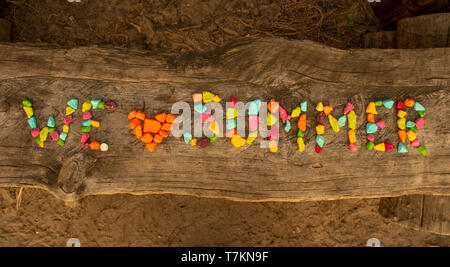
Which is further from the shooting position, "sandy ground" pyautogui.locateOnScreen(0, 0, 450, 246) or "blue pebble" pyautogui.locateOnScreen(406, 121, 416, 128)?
"sandy ground" pyautogui.locateOnScreen(0, 0, 450, 246)

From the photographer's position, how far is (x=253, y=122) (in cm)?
185

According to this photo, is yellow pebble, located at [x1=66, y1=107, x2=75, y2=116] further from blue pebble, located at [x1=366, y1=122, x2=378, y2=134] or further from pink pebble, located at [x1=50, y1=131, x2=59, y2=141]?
blue pebble, located at [x1=366, y1=122, x2=378, y2=134]

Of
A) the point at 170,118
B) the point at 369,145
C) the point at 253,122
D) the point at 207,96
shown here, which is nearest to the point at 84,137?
the point at 170,118

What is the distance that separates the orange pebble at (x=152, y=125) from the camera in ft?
6.01

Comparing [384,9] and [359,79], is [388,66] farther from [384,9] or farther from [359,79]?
[384,9]

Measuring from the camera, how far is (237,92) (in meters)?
1.86

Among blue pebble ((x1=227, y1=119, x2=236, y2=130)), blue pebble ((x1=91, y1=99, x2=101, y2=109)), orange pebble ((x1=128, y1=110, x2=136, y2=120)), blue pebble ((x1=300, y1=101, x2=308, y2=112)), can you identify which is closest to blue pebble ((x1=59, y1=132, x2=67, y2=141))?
blue pebble ((x1=91, y1=99, x2=101, y2=109))

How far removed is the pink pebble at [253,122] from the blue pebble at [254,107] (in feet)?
0.07

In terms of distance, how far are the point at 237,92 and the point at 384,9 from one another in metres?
1.61

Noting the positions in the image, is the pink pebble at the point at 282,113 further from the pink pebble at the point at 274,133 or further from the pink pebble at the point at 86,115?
the pink pebble at the point at 86,115

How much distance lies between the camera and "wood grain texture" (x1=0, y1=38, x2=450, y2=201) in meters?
1.84

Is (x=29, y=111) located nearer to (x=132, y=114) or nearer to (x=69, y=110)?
(x=69, y=110)

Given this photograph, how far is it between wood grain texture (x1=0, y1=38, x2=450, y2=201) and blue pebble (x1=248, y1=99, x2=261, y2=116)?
0.18 feet

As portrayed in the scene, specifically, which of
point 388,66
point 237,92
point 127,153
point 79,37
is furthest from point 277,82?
point 79,37
